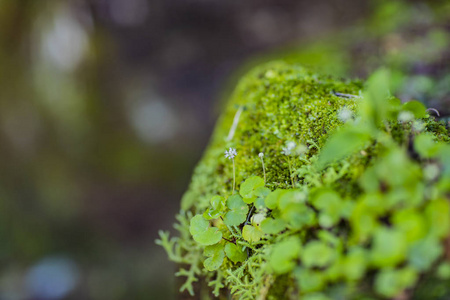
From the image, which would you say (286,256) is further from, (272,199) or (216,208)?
(216,208)

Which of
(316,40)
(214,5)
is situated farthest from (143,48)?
(316,40)

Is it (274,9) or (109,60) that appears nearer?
(109,60)

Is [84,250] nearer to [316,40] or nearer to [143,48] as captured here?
[143,48]

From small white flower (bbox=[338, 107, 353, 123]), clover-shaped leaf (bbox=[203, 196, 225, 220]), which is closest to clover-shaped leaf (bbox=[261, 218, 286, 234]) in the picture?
clover-shaped leaf (bbox=[203, 196, 225, 220])

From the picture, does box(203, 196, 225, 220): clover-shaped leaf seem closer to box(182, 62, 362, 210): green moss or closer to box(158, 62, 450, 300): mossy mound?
box(158, 62, 450, 300): mossy mound

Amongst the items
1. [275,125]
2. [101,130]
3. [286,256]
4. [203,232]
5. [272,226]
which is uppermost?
[101,130]

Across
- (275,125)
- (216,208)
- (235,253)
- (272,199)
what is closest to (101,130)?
(275,125)

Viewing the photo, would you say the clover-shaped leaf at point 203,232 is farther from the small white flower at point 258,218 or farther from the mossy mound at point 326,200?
the small white flower at point 258,218
